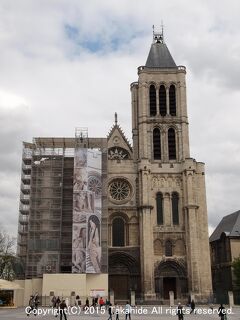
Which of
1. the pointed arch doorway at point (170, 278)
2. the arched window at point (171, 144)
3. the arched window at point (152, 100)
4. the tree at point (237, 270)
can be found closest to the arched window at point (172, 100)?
the arched window at point (152, 100)

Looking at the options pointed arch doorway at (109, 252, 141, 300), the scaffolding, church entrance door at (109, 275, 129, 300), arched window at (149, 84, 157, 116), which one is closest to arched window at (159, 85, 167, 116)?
arched window at (149, 84, 157, 116)

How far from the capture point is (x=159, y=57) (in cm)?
5919

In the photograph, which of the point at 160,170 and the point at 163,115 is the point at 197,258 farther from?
the point at 163,115

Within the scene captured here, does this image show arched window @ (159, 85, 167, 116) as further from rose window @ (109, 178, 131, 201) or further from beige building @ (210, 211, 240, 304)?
beige building @ (210, 211, 240, 304)

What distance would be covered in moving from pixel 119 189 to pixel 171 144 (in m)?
8.43

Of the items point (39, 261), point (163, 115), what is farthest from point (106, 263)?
point (163, 115)

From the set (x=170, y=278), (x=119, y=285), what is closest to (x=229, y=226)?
(x=170, y=278)

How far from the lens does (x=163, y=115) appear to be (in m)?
54.9

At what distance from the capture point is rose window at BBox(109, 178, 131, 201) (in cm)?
5116

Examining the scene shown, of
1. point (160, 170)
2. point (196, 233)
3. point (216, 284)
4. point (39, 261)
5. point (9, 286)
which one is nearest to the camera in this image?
point (9, 286)

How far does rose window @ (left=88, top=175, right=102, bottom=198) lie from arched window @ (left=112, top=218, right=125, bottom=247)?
160 inches

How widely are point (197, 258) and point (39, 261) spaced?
16133 mm

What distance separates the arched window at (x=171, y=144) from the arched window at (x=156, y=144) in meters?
1.19

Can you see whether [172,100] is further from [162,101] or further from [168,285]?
[168,285]
